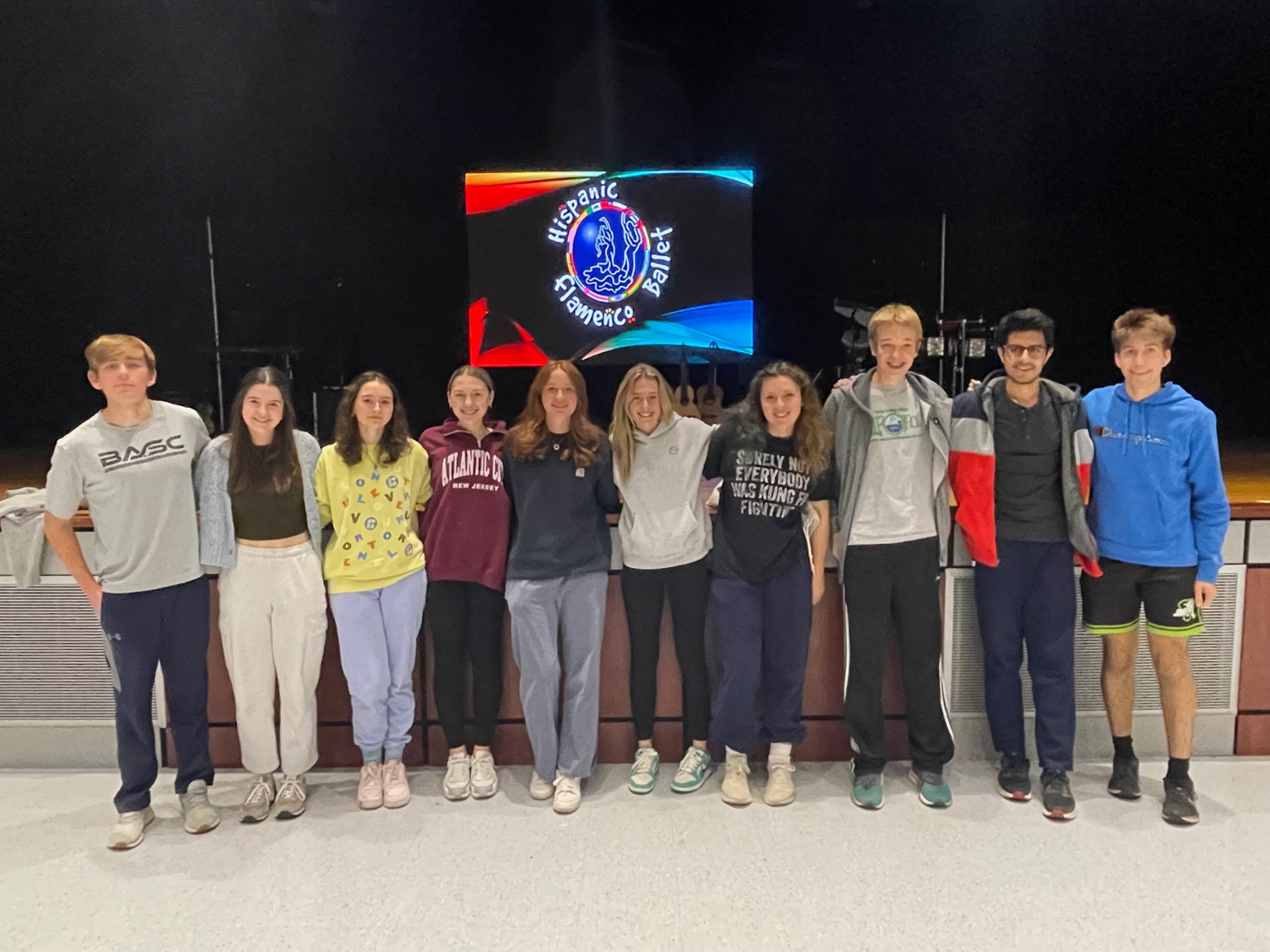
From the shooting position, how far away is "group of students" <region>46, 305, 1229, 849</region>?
7.35ft

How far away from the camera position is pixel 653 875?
2.01 meters

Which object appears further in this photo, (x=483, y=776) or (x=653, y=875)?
(x=483, y=776)

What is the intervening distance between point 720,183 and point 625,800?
388 cm

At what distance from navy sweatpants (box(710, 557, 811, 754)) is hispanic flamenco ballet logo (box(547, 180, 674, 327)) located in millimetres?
3036

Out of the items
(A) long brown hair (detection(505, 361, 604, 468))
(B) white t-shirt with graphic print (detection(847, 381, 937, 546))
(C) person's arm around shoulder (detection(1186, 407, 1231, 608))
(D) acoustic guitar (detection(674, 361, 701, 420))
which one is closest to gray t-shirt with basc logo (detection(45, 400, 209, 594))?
(A) long brown hair (detection(505, 361, 604, 468))

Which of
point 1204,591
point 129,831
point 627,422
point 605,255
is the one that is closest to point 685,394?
point 605,255

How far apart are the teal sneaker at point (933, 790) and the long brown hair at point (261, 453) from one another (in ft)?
6.92

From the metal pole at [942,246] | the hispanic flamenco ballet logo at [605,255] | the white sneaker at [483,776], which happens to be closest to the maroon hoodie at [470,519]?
the white sneaker at [483,776]

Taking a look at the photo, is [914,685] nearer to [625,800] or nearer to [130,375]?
[625,800]

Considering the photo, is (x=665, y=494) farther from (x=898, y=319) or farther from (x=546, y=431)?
(x=898, y=319)

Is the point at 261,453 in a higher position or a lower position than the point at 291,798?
higher

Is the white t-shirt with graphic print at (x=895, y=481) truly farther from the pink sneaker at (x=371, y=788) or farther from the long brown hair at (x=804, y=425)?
the pink sneaker at (x=371, y=788)

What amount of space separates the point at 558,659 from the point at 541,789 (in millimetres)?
397

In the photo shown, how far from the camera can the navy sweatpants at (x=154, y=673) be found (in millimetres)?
2170
